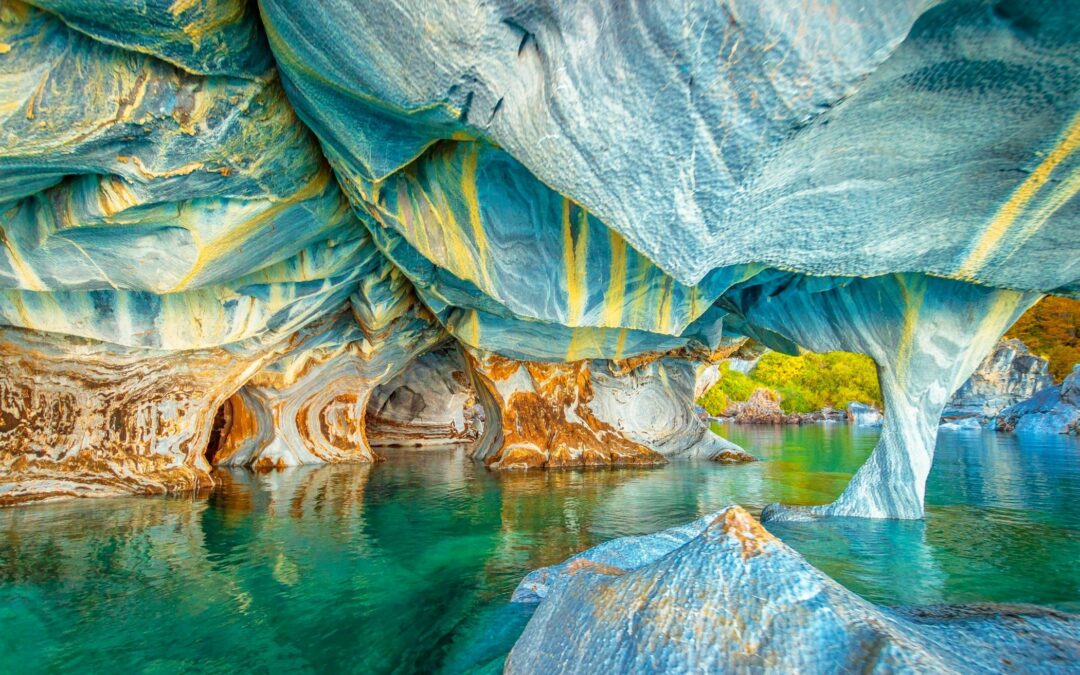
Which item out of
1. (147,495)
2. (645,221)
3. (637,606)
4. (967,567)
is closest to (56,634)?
(637,606)

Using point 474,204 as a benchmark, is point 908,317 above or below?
below

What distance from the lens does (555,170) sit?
3.60m

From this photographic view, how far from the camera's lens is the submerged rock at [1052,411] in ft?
76.5

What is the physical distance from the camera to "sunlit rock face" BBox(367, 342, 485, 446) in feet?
58.4

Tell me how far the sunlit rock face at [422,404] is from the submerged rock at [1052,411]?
24377 mm

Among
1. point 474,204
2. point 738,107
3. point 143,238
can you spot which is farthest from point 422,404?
point 738,107

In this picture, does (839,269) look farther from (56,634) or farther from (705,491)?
(56,634)

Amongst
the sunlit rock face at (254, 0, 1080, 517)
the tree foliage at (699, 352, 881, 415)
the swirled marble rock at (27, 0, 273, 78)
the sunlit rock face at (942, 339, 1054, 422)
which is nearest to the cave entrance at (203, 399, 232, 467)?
the sunlit rock face at (254, 0, 1080, 517)

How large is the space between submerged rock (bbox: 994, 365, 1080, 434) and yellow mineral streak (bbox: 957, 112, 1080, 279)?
1019 inches

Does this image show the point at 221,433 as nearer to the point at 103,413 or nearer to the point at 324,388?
the point at 324,388

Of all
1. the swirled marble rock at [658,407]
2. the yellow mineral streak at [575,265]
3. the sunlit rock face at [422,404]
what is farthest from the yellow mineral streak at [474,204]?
the sunlit rock face at [422,404]

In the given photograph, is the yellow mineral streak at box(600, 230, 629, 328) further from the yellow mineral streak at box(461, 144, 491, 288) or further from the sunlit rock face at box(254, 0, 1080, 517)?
the yellow mineral streak at box(461, 144, 491, 288)

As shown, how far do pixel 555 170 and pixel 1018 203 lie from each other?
12.4 feet

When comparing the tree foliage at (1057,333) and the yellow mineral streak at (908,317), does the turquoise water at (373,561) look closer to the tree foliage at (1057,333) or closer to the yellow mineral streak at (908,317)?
the yellow mineral streak at (908,317)
